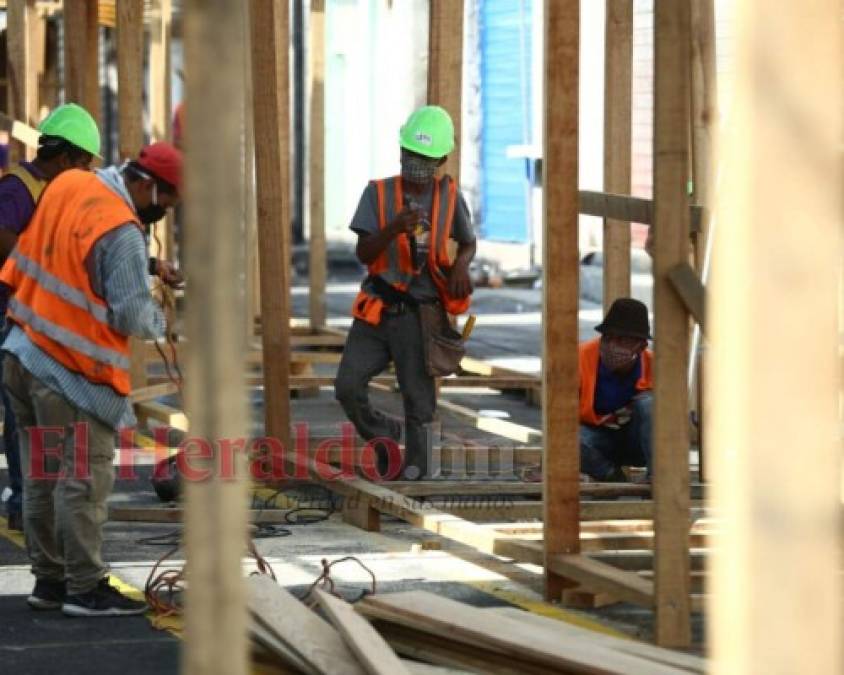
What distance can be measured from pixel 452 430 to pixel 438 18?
2780 mm

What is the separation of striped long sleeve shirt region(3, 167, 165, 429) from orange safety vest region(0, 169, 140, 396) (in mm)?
30

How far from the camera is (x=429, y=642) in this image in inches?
268

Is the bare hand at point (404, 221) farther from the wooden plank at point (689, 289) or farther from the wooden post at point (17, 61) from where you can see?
the wooden post at point (17, 61)

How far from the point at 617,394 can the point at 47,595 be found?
3293 millimetres

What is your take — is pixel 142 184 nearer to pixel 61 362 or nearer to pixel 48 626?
pixel 61 362

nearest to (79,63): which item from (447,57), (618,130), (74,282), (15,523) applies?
(447,57)

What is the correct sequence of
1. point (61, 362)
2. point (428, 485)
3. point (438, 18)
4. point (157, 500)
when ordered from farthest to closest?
point (438, 18) → point (157, 500) → point (428, 485) → point (61, 362)

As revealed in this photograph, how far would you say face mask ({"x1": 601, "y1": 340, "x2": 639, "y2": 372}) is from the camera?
9812 mm

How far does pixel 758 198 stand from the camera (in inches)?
130

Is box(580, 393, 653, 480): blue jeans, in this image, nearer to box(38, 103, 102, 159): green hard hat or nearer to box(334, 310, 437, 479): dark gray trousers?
box(334, 310, 437, 479): dark gray trousers

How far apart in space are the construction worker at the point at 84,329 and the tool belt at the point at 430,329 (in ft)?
8.82

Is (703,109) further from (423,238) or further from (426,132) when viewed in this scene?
(423,238)

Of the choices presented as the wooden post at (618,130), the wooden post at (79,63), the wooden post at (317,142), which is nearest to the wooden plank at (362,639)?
the wooden post at (618,130)

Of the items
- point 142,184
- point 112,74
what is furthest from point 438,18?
point 112,74
